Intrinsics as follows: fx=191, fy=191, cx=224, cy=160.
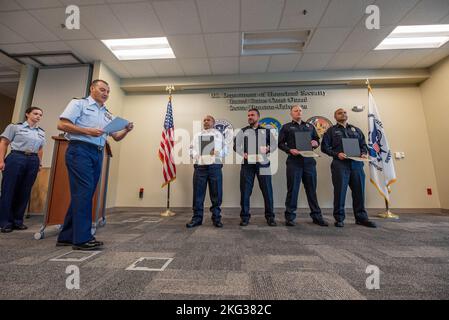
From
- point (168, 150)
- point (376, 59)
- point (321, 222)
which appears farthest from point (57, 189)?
point (376, 59)

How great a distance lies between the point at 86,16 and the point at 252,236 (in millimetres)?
3619

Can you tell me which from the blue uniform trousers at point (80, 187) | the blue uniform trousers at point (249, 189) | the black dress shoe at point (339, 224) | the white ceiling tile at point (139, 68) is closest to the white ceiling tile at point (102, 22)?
the white ceiling tile at point (139, 68)

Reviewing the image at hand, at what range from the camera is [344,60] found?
3594mm

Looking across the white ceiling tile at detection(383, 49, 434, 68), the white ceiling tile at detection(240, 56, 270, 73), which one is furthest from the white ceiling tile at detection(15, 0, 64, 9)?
the white ceiling tile at detection(383, 49, 434, 68)

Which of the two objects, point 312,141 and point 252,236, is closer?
point 252,236

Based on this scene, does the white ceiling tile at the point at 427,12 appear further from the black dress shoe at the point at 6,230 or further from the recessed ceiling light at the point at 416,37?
the black dress shoe at the point at 6,230

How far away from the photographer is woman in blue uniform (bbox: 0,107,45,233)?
2.24 meters

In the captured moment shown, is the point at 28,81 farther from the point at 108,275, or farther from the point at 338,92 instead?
the point at 338,92

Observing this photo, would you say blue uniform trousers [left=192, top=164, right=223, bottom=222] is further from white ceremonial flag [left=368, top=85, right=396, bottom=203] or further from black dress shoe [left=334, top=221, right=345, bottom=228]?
white ceremonial flag [left=368, top=85, right=396, bottom=203]

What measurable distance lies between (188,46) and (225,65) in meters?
0.81

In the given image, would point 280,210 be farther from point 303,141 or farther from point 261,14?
point 261,14

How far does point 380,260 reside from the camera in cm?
132
